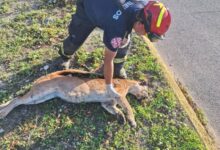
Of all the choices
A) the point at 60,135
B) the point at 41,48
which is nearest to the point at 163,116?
the point at 60,135

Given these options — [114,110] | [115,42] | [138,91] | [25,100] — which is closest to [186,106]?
[138,91]

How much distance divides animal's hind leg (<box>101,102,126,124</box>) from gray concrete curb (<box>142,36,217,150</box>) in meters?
0.82

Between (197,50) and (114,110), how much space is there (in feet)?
6.71

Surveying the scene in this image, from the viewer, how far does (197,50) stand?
20.9 ft

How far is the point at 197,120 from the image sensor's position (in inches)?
202

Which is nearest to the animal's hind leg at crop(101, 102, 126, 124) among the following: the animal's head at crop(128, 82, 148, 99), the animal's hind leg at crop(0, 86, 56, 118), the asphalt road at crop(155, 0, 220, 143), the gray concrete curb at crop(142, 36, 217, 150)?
the animal's head at crop(128, 82, 148, 99)

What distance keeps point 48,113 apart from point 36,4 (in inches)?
104

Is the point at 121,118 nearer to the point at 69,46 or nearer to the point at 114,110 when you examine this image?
the point at 114,110

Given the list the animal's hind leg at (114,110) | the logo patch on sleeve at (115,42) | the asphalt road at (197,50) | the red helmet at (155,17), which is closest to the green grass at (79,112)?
the animal's hind leg at (114,110)

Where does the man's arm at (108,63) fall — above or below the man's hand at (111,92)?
above

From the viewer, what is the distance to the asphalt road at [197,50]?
18.2 ft

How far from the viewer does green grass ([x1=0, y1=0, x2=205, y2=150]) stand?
15.5 ft

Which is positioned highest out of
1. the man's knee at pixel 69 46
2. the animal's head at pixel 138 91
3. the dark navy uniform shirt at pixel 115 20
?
the dark navy uniform shirt at pixel 115 20

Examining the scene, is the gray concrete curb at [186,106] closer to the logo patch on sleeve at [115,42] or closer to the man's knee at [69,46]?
the man's knee at [69,46]
